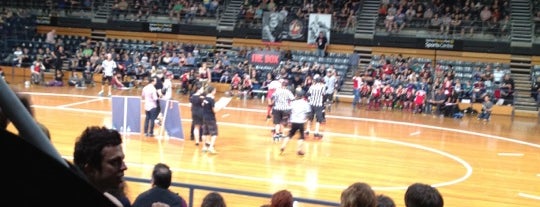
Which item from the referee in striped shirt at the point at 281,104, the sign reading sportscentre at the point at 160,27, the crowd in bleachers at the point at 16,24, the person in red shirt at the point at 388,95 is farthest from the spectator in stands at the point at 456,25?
the crowd in bleachers at the point at 16,24

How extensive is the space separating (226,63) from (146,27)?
6.39 m

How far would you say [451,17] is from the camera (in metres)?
28.4

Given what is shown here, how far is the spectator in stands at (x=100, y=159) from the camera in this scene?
2.00 metres

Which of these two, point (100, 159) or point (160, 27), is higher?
point (160, 27)

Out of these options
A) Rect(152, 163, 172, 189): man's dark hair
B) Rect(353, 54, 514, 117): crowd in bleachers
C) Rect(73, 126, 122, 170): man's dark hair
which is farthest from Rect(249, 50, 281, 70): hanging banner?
Rect(73, 126, 122, 170): man's dark hair

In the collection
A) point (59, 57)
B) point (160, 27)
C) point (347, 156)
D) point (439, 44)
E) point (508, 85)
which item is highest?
point (160, 27)

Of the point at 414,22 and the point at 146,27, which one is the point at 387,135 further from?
the point at 146,27

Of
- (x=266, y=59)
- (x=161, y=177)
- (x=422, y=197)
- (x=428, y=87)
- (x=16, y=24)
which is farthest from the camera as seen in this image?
(x=16, y=24)

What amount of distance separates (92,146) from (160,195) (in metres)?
2.99

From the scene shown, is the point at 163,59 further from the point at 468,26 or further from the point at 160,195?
the point at 160,195

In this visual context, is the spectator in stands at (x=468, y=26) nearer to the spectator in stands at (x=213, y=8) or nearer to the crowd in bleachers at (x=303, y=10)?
the crowd in bleachers at (x=303, y=10)

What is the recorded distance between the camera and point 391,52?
1131 inches

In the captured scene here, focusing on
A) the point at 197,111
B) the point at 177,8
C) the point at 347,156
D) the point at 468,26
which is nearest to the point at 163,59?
the point at 177,8

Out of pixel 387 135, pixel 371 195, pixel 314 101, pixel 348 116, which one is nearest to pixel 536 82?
pixel 348 116
